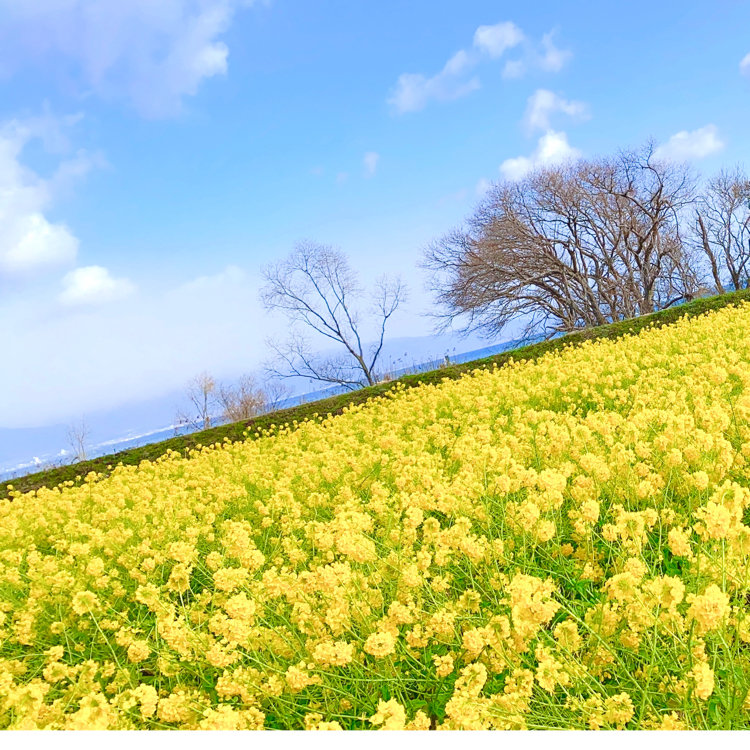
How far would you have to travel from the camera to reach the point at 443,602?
267 cm

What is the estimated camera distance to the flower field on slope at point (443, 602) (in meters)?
1.96

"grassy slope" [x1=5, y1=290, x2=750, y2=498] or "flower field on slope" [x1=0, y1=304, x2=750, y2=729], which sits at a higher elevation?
"grassy slope" [x1=5, y1=290, x2=750, y2=498]

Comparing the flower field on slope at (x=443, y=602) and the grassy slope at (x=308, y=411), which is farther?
the grassy slope at (x=308, y=411)

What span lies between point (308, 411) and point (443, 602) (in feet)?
37.4

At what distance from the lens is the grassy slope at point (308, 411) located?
1248 cm

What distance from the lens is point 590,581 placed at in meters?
2.87

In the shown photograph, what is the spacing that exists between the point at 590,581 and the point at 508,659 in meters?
1.06

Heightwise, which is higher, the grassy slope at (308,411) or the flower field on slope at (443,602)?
the grassy slope at (308,411)

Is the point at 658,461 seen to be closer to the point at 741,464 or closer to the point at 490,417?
the point at 741,464

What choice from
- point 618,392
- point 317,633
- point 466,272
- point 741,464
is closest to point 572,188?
point 466,272

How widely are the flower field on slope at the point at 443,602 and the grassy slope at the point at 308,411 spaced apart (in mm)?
7509

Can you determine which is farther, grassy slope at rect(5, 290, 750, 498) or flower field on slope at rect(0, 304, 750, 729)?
grassy slope at rect(5, 290, 750, 498)

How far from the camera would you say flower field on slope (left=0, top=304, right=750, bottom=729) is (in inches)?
77.1

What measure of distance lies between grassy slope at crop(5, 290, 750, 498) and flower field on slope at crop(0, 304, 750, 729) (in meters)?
7.51
